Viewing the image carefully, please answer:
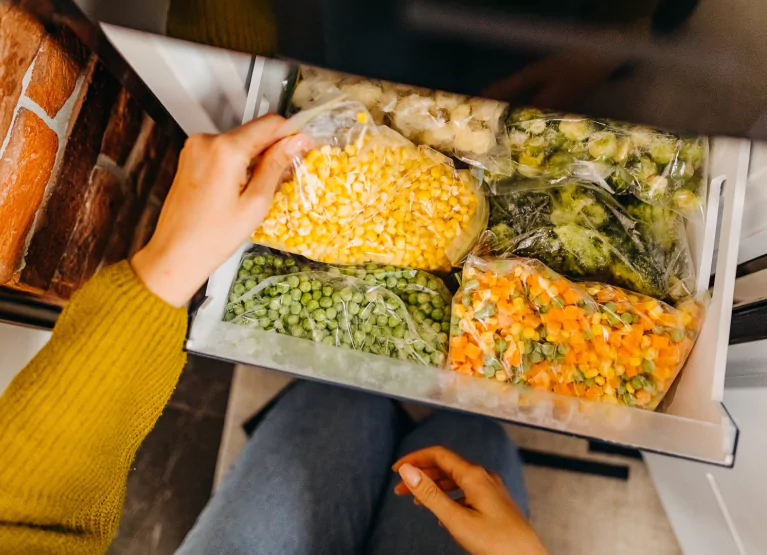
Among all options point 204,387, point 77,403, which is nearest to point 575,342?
point 77,403

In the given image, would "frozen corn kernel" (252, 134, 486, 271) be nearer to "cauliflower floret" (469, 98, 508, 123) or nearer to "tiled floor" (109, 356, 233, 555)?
"cauliflower floret" (469, 98, 508, 123)

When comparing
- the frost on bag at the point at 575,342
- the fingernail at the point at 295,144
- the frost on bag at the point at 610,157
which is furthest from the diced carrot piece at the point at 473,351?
the fingernail at the point at 295,144

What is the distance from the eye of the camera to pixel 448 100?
2.42 feet

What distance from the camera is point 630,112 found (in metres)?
0.48

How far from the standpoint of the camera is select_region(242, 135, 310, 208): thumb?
0.63m

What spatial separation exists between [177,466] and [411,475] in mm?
781

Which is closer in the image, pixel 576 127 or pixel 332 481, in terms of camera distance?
pixel 576 127

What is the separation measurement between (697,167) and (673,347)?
263mm

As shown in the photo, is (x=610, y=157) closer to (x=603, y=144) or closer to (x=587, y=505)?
(x=603, y=144)

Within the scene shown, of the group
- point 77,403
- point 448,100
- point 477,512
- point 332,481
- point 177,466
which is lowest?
point 177,466

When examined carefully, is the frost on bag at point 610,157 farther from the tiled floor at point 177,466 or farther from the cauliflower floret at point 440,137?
the tiled floor at point 177,466

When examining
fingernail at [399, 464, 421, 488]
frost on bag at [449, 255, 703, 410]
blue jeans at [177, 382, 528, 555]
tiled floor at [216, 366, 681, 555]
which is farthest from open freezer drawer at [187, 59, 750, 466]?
tiled floor at [216, 366, 681, 555]

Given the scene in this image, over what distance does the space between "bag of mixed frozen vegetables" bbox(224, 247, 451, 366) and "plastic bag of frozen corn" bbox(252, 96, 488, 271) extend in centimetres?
3

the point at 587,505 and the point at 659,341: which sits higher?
the point at 659,341
